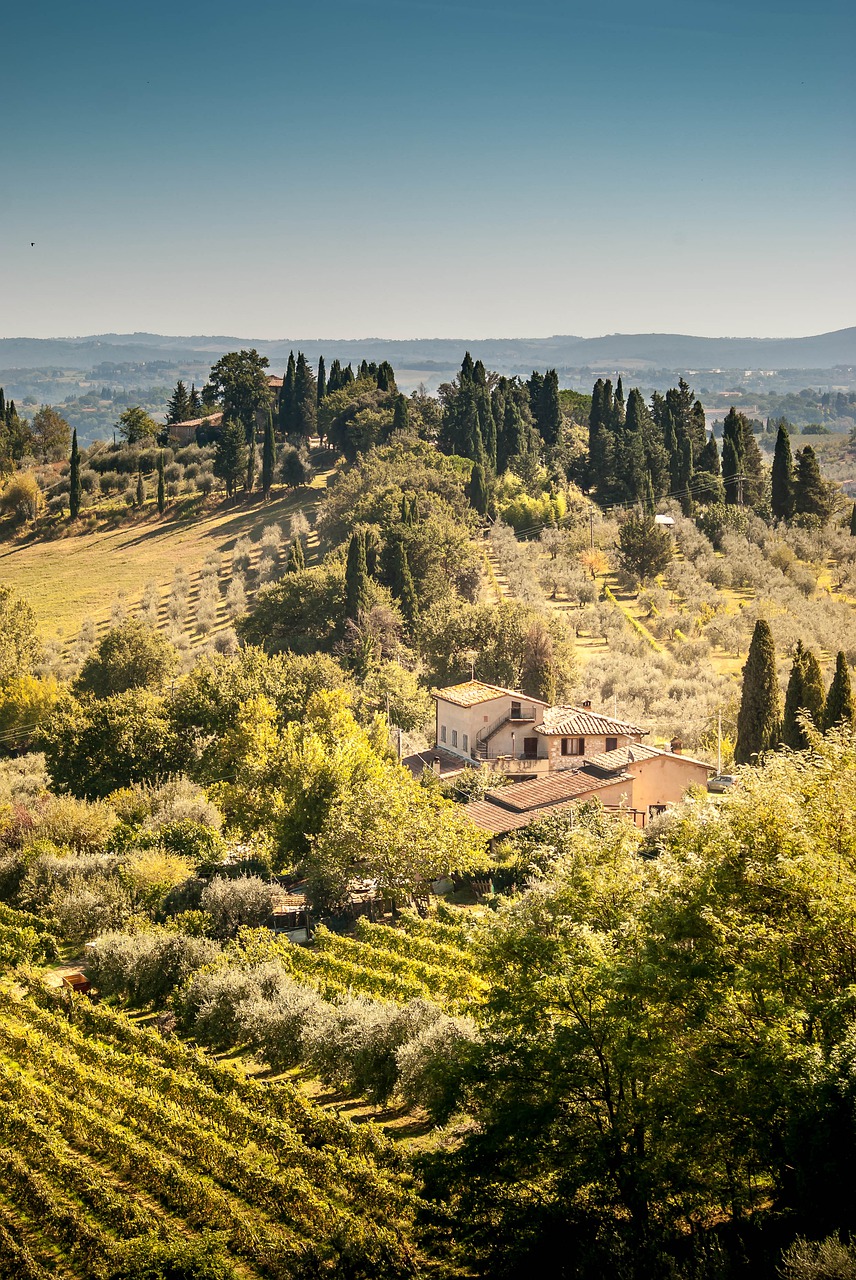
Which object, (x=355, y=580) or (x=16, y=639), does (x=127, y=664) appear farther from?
(x=355, y=580)

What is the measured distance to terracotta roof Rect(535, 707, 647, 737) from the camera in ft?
141

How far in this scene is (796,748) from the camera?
131 ft

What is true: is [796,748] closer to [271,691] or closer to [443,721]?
[443,721]

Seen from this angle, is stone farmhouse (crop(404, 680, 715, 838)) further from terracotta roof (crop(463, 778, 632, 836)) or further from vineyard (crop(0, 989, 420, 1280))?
vineyard (crop(0, 989, 420, 1280))

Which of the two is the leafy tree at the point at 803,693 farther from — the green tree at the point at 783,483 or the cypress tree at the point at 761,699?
the green tree at the point at 783,483

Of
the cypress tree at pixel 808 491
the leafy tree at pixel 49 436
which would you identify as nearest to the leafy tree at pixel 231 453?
the leafy tree at pixel 49 436

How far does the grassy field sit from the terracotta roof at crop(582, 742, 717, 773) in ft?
112

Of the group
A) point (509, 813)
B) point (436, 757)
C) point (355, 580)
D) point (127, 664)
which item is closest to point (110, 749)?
point (436, 757)

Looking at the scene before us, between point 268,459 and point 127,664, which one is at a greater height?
point 268,459

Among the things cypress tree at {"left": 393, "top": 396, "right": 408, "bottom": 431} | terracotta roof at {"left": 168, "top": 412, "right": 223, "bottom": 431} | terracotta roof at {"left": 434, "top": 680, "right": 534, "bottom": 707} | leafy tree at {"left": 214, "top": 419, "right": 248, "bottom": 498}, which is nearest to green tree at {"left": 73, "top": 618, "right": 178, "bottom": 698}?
terracotta roof at {"left": 434, "top": 680, "right": 534, "bottom": 707}

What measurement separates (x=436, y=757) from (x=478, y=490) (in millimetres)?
34559

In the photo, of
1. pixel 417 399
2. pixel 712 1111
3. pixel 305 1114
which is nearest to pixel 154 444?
pixel 417 399

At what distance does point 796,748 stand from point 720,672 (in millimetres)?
15637

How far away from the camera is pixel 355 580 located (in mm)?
59875
